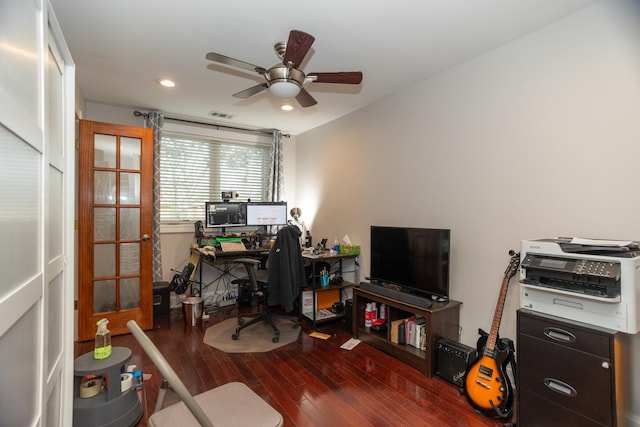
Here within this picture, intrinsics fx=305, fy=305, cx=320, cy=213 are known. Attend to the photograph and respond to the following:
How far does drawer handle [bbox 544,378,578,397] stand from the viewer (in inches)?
61.4

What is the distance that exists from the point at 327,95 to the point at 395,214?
1485 mm

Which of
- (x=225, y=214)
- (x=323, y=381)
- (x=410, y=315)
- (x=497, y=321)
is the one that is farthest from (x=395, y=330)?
(x=225, y=214)

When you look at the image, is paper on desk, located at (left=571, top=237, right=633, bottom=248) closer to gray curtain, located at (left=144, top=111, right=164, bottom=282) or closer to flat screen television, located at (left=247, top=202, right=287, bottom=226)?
flat screen television, located at (left=247, top=202, right=287, bottom=226)

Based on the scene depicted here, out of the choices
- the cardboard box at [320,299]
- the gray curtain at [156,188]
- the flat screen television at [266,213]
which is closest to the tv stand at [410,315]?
the cardboard box at [320,299]

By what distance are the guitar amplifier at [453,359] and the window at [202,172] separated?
3392mm

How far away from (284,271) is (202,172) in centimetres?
221

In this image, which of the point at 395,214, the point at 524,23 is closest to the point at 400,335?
the point at 395,214

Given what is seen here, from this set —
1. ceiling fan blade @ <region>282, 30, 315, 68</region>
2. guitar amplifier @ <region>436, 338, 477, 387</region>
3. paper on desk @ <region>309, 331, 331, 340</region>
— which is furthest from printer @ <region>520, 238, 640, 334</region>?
paper on desk @ <region>309, 331, 331, 340</region>

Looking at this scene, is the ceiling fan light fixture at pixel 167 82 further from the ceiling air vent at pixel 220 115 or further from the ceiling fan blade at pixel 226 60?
the ceiling fan blade at pixel 226 60

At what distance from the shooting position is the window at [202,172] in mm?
4172

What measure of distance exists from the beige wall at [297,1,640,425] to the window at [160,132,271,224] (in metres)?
2.02

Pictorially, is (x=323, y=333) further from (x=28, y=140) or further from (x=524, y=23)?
(x=524, y=23)

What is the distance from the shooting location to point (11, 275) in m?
0.85

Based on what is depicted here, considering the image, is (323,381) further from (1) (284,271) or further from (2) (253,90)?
(2) (253,90)
